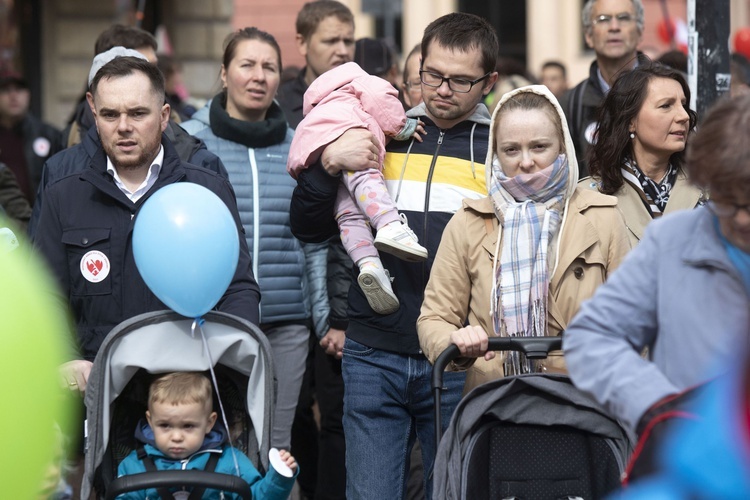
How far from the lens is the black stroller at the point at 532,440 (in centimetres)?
385

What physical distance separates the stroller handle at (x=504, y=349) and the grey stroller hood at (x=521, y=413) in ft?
0.34

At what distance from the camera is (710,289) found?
3102 millimetres

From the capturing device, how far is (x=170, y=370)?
4.37 meters

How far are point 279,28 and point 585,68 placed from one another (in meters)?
4.95

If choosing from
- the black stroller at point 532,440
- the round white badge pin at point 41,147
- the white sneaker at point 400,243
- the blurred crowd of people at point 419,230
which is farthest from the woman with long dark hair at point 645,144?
the round white badge pin at point 41,147

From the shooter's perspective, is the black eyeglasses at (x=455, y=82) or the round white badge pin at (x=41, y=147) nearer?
the black eyeglasses at (x=455, y=82)

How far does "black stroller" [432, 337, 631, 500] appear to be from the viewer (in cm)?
385

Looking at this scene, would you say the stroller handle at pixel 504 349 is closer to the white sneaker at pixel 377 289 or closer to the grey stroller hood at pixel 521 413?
the grey stroller hood at pixel 521 413

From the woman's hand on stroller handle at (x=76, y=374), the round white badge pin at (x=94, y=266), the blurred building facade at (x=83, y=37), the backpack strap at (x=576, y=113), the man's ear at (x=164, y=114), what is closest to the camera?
the woman's hand on stroller handle at (x=76, y=374)

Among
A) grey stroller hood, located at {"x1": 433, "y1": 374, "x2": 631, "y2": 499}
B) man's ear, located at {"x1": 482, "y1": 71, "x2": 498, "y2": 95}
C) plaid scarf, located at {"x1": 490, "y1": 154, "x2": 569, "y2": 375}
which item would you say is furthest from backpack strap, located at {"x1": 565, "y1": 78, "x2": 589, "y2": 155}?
grey stroller hood, located at {"x1": 433, "y1": 374, "x2": 631, "y2": 499}

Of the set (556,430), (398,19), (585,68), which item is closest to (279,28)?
(398,19)

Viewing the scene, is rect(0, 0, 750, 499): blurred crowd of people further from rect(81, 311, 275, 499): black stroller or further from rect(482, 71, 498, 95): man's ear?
rect(81, 311, 275, 499): black stroller

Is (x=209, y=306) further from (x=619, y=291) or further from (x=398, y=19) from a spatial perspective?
(x=398, y=19)

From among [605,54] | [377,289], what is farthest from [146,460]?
[605,54]
